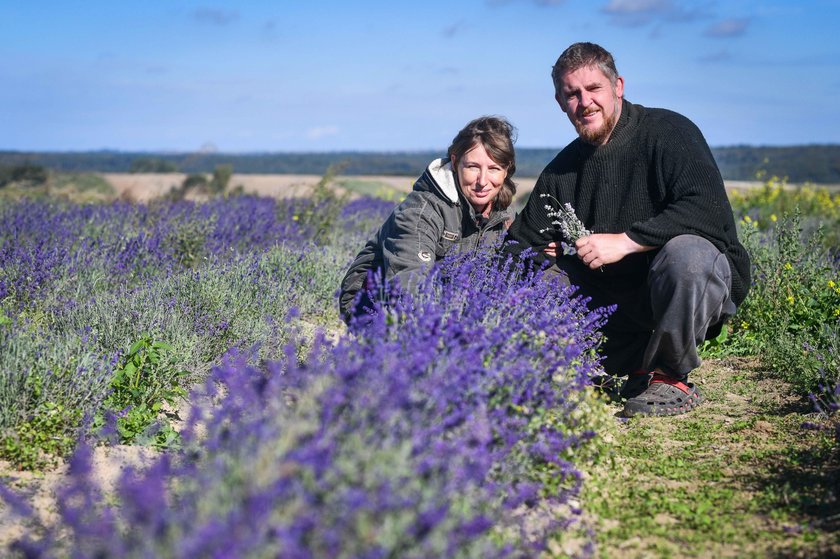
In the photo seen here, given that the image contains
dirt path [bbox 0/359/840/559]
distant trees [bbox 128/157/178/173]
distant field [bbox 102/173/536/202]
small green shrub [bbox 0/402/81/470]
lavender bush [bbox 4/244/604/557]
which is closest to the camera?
lavender bush [bbox 4/244/604/557]

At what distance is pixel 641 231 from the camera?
153 inches

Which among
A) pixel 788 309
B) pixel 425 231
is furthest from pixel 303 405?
pixel 788 309

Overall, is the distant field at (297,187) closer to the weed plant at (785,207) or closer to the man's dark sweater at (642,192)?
the man's dark sweater at (642,192)

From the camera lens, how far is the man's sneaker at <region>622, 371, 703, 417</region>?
3941mm

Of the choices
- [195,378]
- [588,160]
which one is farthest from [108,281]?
[588,160]

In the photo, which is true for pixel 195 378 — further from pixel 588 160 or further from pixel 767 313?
pixel 767 313

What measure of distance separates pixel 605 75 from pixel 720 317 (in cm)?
128

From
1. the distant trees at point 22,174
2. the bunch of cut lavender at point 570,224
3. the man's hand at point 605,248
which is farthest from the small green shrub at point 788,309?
the distant trees at point 22,174

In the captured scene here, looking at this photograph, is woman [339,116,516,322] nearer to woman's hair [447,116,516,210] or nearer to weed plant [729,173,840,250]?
woman's hair [447,116,516,210]

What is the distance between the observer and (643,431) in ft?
12.3

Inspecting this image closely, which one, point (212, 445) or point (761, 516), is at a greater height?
point (212, 445)

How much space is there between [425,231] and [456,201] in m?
0.26

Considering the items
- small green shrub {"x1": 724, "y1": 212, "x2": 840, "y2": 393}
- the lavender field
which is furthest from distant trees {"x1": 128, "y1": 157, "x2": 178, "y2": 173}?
small green shrub {"x1": 724, "y1": 212, "x2": 840, "y2": 393}

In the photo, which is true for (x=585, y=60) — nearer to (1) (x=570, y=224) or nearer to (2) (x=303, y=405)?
(1) (x=570, y=224)
